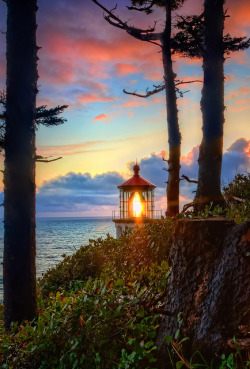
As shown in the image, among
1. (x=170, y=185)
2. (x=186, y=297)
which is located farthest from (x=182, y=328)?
(x=170, y=185)

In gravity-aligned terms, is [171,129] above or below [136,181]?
above

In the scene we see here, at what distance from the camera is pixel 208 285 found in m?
3.46

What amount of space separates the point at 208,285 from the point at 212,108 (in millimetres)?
7116

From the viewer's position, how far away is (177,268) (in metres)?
3.74

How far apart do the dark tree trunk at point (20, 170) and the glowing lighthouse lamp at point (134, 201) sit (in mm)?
14763

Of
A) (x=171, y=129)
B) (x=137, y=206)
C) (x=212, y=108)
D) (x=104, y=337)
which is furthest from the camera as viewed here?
(x=137, y=206)

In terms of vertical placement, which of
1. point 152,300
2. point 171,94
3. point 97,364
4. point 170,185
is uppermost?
point 171,94

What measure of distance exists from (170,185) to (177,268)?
8.84m

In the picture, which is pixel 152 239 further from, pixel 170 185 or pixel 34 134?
pixel 170 185

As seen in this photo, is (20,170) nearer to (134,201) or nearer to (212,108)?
(212,108)

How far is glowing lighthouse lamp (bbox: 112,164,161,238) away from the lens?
21.0 metres

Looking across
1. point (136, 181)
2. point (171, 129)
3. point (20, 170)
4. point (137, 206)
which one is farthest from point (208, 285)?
point (136, 181)

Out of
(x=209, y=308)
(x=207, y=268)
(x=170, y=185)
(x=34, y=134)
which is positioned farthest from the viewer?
(x=170, y=185)

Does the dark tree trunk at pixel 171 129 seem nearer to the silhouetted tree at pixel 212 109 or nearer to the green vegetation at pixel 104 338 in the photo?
the silhouetted tree at pixel 212 109
